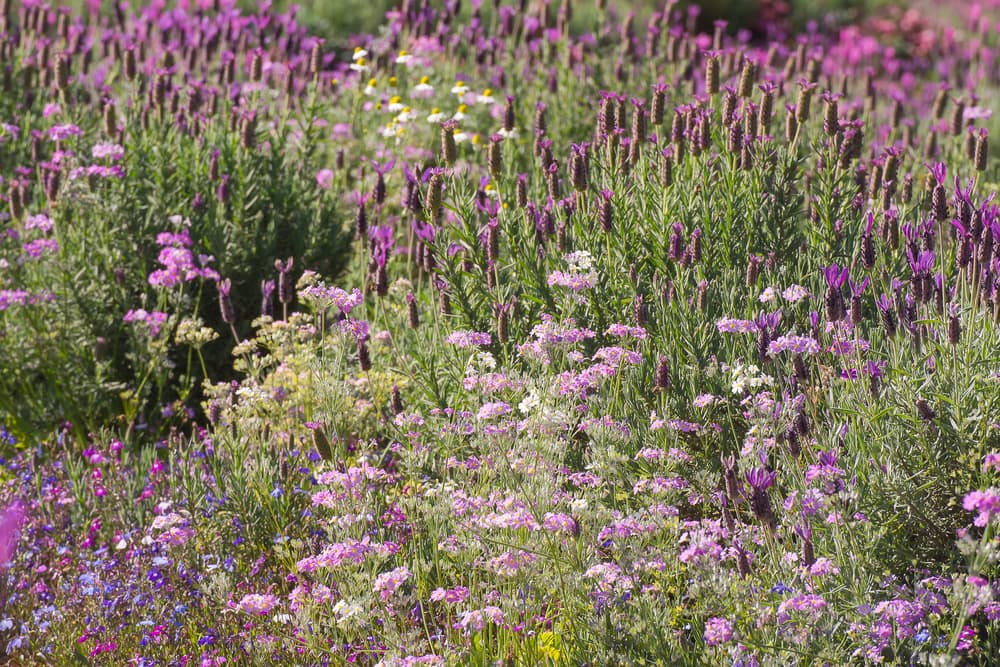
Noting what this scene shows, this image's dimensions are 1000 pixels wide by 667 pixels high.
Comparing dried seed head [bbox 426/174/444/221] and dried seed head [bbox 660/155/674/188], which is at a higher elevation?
dried seed head [bbox 660/155/674/188]

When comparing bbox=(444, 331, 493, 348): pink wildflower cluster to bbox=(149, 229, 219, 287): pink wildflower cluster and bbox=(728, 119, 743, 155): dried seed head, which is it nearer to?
bbox=(728, 119, 743, 155): dried seed head

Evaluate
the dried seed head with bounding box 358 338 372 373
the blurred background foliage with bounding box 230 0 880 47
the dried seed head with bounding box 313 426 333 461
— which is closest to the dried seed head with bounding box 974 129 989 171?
the dried seed head with bounding box 358 338 372 373

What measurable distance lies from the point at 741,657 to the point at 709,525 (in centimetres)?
28

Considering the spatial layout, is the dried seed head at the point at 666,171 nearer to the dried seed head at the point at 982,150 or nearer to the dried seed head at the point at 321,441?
the dried seed head at the point at 982,150

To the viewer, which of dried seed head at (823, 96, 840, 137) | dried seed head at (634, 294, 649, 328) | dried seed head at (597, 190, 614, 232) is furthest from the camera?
dried seed head at (823, 96, 840, 137)

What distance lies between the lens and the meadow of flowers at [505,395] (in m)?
2.57

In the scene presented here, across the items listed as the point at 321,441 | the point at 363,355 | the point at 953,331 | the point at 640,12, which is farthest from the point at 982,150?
the point at 640,12

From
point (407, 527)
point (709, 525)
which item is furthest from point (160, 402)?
point (709, 525)

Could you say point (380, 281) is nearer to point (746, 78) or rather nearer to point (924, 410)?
point (746, 78)

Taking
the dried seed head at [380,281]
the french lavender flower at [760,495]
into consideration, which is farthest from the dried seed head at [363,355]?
the french lavender flower at [760,495]

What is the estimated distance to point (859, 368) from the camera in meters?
2.76

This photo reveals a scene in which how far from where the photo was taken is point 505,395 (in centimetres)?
315

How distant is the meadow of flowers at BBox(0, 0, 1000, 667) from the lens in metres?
2.57

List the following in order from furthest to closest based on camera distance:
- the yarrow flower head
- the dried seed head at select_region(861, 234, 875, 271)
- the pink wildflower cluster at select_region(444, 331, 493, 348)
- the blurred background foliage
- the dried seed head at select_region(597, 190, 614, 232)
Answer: the blurred background foliage
the dried seed head at select_region(597, 190, 614, 232)
the pink wildflower cluster at select_region(444, 331, 493, 348)
the dried seed head at select_region(861, 234, 875, 271)
the yarrow flower head
